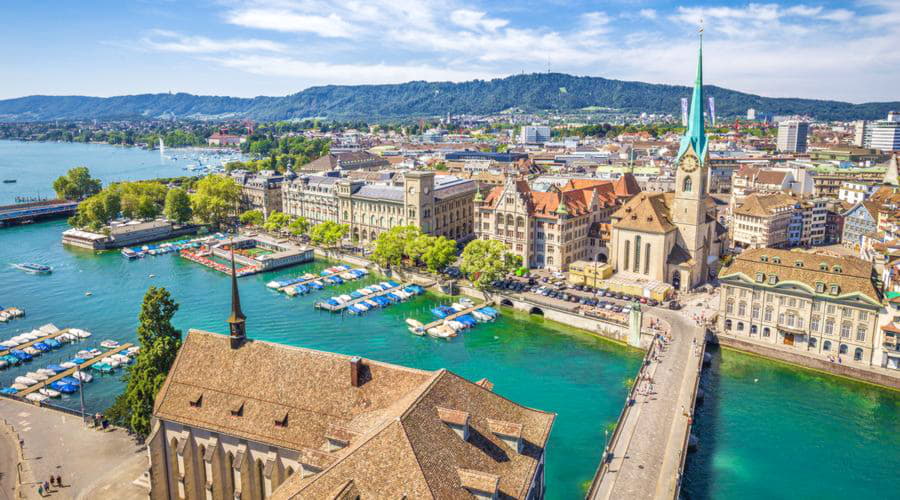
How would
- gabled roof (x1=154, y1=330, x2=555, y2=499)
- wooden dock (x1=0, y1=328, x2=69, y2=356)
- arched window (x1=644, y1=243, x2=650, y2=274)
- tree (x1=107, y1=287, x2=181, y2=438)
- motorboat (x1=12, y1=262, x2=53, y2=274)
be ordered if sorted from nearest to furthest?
1. gabled roof (x1=154, y1=330, x2=555, y2=499)
2. tree (x1=107, y1=287, x2=181, y2=438)
3. wooden dock (x1=0, y1=328, x2=69, y2=356)
4. arched window (x1=644, y1=243, x2=650, y2=274)
5. motorboat (x1=12, y1=262, x2=53, y2=274)

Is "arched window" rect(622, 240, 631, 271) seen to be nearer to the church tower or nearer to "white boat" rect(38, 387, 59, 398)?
the church tower

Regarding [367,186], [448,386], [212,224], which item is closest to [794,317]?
[448,386]

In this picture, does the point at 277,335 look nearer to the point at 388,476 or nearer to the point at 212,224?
the point at 388,476

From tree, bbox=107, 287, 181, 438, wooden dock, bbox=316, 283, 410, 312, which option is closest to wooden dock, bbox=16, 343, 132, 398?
tree, bbox=107, 287, 181, 438

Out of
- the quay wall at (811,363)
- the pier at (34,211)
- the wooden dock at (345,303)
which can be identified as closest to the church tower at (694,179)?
the quay wall at (811,363)

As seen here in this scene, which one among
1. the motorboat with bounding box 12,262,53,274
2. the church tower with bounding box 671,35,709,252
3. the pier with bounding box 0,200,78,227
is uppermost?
the church tower with bounding box 671,35,709,252

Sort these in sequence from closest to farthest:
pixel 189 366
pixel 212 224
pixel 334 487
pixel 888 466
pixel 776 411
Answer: pixel 334 487, pixel 189 366, pixel 888 466, pixel 776 411, pixel 212 224

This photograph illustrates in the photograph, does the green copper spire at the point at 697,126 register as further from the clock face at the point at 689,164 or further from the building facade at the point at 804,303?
the building facade at the point at 804,303
